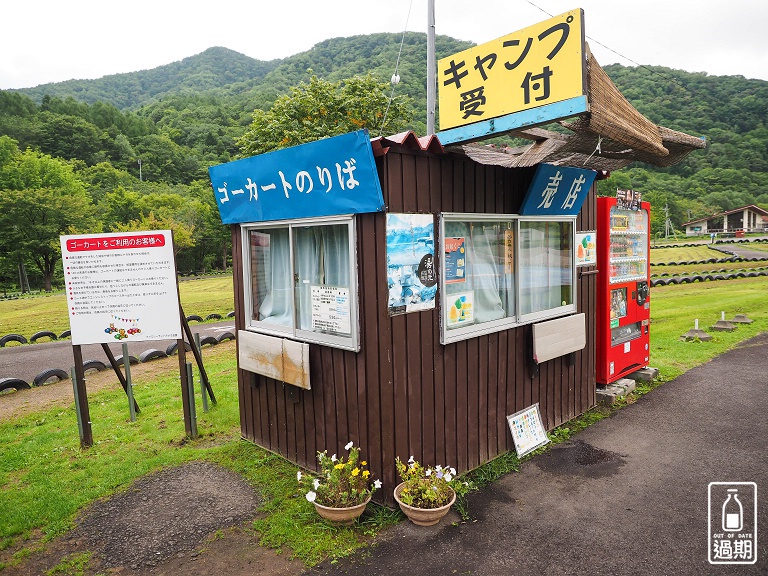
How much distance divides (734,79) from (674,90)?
746 inches

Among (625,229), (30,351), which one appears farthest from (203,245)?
(625,229)

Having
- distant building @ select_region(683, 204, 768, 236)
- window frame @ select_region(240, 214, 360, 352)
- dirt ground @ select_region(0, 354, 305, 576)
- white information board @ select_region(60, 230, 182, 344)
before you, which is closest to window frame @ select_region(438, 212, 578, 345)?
window frame @ select_region(240, 214, 360, 352)

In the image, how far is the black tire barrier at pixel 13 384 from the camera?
8.20 meters

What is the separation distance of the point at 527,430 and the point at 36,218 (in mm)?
43665

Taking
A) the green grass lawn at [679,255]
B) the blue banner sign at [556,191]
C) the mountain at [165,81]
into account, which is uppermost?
the mountain at [165,81]

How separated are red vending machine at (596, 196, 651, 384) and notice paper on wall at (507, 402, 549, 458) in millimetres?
1902

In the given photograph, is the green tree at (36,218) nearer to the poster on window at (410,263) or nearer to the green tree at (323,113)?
the green tree at (323,113)

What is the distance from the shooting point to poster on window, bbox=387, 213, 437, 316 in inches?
154

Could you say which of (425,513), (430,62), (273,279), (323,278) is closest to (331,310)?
(323,278)

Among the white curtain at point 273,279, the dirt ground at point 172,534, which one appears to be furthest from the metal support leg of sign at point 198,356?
the dirt ground at point 172,534

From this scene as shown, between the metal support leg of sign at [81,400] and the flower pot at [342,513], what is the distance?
138 inches

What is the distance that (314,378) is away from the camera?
4594 mm

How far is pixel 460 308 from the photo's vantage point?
15.0 feet

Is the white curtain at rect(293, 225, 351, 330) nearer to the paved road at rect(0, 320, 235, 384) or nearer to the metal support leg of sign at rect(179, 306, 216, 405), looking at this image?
the metal support leg of sign at rect(179, 306, 216, 405)
